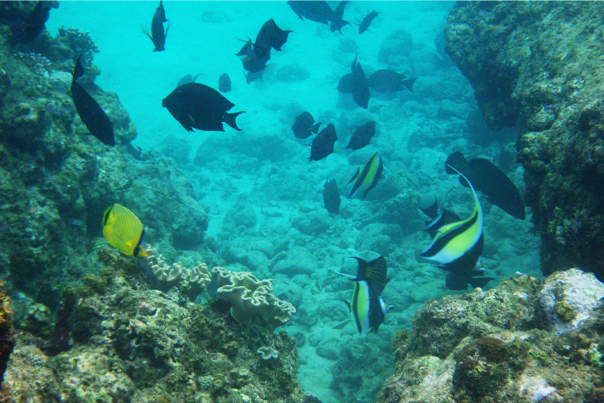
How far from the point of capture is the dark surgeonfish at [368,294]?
295 centimetres

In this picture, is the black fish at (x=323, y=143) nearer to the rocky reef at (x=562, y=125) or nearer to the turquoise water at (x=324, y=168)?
the turquoise water at (x=324, y=168)

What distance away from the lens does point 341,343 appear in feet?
19.6

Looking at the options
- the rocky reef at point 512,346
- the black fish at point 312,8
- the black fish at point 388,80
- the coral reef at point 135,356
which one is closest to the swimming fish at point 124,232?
the coral reef at point 135,356

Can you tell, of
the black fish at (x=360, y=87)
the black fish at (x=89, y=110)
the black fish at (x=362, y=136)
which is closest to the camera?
the black fish at (x=89, y=110)

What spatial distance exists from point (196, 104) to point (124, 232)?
126 centimetres

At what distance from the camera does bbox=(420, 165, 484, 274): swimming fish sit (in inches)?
69.9

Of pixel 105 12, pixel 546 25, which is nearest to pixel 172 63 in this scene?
pixel 105 12

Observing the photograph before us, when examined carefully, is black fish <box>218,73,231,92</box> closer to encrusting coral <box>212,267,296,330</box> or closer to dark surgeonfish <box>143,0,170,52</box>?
dark surgeonfish <box>143,0,170,52</box>

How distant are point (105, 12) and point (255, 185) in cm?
4341

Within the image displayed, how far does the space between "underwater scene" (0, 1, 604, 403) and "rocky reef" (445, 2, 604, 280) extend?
26 millimetres

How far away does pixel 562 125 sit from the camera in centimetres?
371

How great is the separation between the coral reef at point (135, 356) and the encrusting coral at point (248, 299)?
0.17m

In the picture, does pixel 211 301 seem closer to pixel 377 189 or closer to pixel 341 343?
pixel 341 343

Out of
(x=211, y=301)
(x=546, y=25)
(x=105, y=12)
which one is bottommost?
(x=211, y=301)
